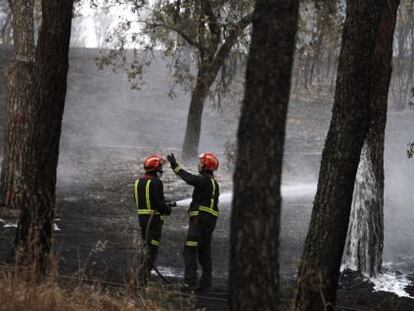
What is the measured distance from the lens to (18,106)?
13.5 metres

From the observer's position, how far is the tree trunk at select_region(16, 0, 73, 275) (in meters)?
7.72

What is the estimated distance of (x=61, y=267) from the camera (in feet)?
32.0

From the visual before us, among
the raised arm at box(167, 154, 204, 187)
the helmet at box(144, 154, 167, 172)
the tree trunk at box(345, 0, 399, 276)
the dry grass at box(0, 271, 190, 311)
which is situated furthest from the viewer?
the tree trunk at box(345, 0, 399, 276)

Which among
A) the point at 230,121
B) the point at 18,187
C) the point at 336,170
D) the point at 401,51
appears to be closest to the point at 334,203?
the point at 336,170

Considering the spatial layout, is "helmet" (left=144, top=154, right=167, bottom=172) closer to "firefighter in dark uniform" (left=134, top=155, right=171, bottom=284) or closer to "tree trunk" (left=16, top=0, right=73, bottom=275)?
"firefighter in dark uniform" (left=134, top=155, right=171, bottom=284)

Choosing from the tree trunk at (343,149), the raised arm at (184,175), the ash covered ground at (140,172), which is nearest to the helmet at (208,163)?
the raised arm at (184,175)

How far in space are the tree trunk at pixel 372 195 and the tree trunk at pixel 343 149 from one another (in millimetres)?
4125

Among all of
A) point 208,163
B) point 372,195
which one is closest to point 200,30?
point 372,195

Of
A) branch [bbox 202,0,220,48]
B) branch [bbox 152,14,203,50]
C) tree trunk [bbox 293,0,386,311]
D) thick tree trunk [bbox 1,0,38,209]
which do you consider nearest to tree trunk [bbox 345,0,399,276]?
tree trunk [bbox 293,0,386,311]

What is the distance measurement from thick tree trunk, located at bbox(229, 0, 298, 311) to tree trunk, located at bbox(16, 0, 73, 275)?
3.62 meters

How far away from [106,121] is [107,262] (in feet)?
84.2

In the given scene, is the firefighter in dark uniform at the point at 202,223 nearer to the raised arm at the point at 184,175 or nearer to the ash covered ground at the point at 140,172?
the raised arm at the point at 184,175

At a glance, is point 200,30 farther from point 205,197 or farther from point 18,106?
point 205,197

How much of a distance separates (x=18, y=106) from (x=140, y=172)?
10024 millimetres
